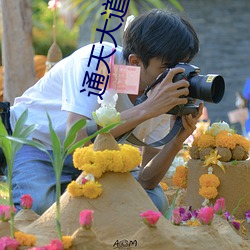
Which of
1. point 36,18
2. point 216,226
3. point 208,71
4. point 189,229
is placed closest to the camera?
point 189,229

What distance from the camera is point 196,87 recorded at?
2.65 m

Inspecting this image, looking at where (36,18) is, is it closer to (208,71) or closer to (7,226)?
(208,71)

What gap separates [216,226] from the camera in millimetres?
2357

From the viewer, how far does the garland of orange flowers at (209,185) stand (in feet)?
10.2

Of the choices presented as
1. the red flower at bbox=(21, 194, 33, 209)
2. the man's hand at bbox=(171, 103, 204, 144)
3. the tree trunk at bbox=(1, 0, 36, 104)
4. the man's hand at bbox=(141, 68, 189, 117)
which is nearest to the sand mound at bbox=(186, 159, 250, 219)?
the man's hand at bbox=(171, 103, 204, 144)

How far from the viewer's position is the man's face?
2827 millimetres

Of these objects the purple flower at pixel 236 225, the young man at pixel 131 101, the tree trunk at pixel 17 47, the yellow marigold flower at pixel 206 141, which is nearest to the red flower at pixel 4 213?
the young man at pixel 131 101

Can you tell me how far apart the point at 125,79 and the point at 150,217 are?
2.85 feet

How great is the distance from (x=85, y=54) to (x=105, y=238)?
106cm

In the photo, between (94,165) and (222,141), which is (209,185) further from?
(94,165)

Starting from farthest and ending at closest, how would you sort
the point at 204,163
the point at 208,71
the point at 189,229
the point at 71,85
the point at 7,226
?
1. the point at 208,71
2. the point at 204,163
3. the point at 71,85
4. the point at 189,229
5. the point at 7,226

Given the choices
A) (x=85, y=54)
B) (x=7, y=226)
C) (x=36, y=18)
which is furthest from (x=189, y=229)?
(x=36, y=18)

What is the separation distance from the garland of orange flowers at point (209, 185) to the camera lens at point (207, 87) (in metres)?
0.51

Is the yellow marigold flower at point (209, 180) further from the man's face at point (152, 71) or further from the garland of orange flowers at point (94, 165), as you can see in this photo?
the garland of orange flowers at point (94, 165)
